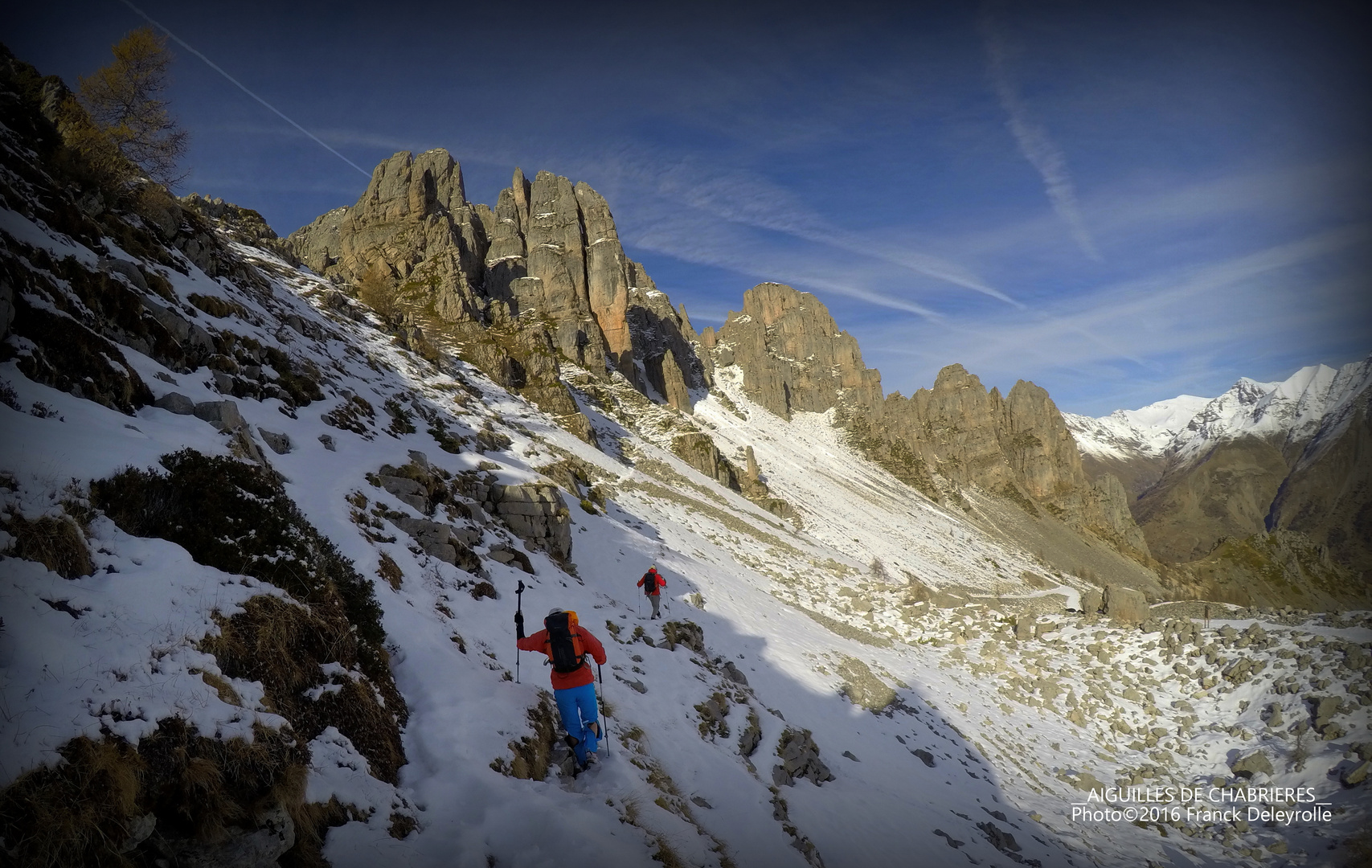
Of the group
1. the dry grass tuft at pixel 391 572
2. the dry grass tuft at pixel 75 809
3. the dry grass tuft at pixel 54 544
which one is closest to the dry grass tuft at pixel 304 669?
the dry grass tuft at pixel 54 544

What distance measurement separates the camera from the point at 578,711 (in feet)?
27.6

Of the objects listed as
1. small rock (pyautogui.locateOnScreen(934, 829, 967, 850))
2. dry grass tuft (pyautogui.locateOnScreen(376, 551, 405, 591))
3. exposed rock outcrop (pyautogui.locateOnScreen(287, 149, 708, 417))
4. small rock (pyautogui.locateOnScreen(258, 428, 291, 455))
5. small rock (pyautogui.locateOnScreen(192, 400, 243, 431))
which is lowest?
small rock (pyautogui.locateOnScreen(934, 829, 967, 850))

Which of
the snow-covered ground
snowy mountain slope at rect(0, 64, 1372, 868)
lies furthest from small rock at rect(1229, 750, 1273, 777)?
the snow-covered ground

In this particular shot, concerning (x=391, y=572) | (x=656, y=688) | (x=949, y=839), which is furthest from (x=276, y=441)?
(x=949, y=839)

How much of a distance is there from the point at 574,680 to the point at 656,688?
16.6 ft

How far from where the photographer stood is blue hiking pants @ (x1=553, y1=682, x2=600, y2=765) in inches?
323

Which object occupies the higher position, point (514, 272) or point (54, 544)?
point (514, 272)

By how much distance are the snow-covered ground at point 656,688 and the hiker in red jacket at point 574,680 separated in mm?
→ 549

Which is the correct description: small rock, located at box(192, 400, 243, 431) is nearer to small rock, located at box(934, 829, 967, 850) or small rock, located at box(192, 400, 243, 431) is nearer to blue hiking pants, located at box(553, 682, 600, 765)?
blue hiking pants, located at box(553, 682, 600, 765)

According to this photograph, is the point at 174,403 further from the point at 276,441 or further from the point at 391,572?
the point at 391,572

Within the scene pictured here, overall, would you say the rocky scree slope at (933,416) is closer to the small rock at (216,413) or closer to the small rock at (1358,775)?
the small rock at (1358,775)

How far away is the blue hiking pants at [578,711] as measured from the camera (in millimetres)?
8211

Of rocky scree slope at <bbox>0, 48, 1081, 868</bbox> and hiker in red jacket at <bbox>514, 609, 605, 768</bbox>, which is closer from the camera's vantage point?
rocky scree slope at <bbox>0, 48, 1081, 868</bbox>

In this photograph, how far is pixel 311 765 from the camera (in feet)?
17.7
